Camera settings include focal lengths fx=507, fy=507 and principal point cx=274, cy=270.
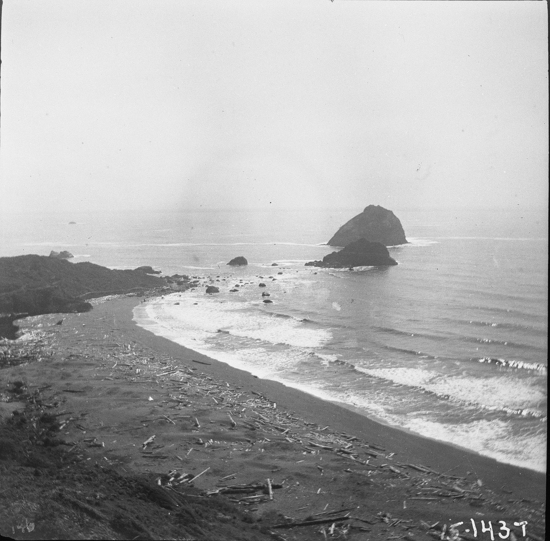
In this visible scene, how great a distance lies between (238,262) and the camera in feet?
11.8

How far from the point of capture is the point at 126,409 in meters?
3.16

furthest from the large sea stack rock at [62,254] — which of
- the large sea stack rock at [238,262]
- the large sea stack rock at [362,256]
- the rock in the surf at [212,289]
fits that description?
the large sea stack rock at [362,256]

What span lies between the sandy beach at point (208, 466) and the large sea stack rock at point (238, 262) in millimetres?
924

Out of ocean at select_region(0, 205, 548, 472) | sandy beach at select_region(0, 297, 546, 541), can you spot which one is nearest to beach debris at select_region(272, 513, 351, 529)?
sandy beach at select_region(0, 297, 546, 541)

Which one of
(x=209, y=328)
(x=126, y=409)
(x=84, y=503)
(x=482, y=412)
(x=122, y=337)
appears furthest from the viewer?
(x=209, y=328)

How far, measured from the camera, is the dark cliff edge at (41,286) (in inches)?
142

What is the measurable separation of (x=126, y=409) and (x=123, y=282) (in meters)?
1.46

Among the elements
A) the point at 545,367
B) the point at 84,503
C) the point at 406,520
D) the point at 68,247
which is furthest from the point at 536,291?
the point at 68,247

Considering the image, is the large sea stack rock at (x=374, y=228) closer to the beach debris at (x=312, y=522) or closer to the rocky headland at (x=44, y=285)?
the beach debris at (x=312, y=522)

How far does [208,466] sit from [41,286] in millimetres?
1865

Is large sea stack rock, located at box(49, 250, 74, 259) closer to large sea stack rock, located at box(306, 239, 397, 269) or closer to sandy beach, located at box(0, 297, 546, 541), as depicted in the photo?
sandy beach, located at box(0, 297, 546, 541)

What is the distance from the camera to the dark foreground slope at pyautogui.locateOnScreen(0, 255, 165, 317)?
3.61 metres

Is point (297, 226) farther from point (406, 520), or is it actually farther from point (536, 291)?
point (406, 520)

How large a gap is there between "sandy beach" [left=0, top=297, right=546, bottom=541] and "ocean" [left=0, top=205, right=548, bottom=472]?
20 centimetres
